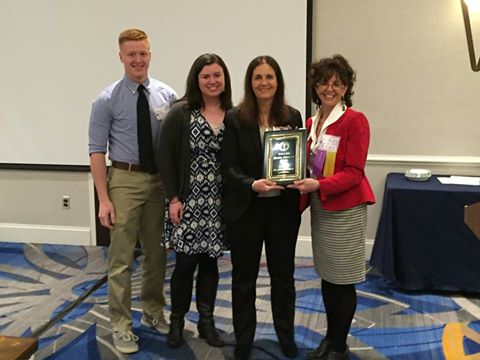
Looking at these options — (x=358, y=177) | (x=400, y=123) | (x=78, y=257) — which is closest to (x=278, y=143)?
(x=358, y=177)

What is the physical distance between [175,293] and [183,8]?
2094 mm

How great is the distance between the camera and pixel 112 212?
2533mm

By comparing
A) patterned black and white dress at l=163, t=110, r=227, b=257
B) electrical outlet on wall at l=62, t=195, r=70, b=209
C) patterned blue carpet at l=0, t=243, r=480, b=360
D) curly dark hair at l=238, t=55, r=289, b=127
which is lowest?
patterned blue carpet at l=0, t=243, r=480, b=360

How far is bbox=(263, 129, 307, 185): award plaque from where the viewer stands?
2.19 metres

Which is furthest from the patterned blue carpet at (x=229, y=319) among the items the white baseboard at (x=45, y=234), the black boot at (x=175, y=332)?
the white baseboard at (x=45, y=234)

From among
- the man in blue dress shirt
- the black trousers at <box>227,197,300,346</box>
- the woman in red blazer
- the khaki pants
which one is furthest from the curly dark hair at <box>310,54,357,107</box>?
the khaki pants

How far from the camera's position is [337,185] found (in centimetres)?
218

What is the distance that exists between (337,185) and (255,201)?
0.35m

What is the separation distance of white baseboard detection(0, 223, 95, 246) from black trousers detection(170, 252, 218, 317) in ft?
6.02

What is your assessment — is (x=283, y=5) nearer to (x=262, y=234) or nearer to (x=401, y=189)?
(x=401, y=189)

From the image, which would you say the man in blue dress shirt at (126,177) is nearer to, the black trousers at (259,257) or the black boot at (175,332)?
the black boot at (175,332)

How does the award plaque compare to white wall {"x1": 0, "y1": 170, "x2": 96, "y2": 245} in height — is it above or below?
above

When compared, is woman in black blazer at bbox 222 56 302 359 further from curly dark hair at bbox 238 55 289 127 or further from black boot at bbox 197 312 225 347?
black boot at bbox 197 312 225 347

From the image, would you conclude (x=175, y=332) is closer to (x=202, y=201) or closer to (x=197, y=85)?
(x=202, y=201)
